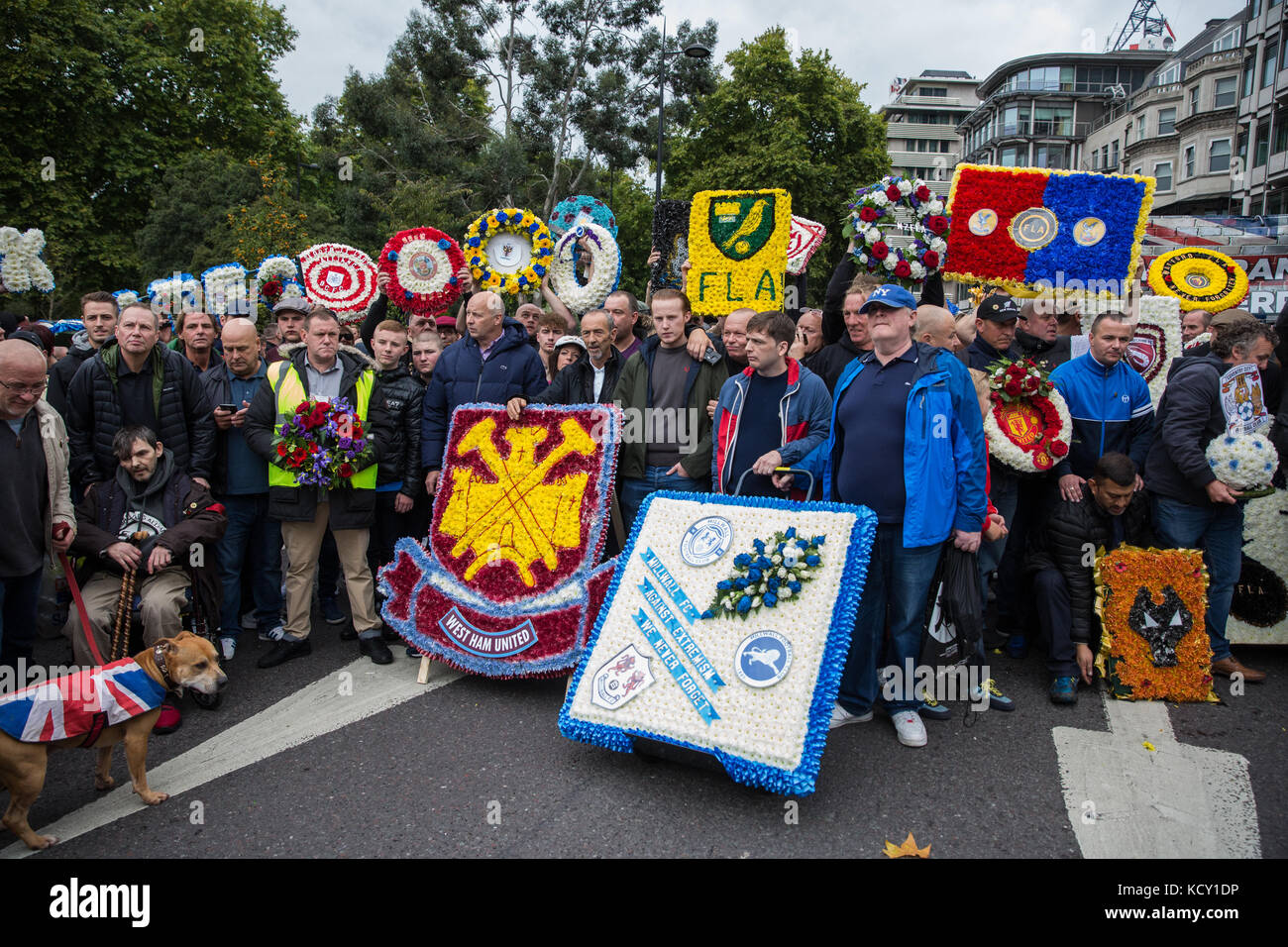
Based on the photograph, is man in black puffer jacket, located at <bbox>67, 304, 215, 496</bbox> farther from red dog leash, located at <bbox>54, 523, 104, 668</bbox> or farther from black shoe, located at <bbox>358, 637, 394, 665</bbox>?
black shoe, located at <bbox>358, 637, 394, 665</bbox>

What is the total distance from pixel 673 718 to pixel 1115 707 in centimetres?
274

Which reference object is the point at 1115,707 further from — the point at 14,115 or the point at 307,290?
the point at 14,115

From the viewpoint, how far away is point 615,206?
3325 centimetres

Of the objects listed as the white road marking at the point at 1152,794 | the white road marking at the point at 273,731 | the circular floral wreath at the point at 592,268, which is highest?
the circular floral wreath at the point at 592,268

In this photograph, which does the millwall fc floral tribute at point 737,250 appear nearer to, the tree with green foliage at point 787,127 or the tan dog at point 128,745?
the tan dog at point 128,745

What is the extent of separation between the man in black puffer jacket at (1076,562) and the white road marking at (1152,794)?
→ 41cm

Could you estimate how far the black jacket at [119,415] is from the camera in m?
5.06

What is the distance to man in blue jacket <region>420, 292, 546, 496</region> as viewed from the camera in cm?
574

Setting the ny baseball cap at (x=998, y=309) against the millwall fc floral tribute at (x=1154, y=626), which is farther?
the ny baseball cap at (x=998, y=309)

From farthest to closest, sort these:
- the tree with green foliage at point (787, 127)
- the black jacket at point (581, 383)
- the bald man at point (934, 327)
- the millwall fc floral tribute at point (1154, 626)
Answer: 1. the tree with green foliage at point (787, 127)
2. the black jacket at point (581, 383)
3. the bald man at point (934, 327)
4. the millwall fc floral tribute at point (1154, 626)

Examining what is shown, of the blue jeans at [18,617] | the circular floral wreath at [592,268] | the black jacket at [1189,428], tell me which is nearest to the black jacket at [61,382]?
the blue jeans at [18,617]

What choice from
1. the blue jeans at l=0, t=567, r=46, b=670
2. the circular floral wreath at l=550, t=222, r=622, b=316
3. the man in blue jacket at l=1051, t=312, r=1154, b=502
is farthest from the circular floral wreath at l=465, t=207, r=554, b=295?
the man in blue jacket at l=1051, t=312, r=1154, b=502

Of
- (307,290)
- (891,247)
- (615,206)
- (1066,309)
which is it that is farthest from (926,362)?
(615,206)

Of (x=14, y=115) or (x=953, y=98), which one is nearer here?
(x=14, y=115)
